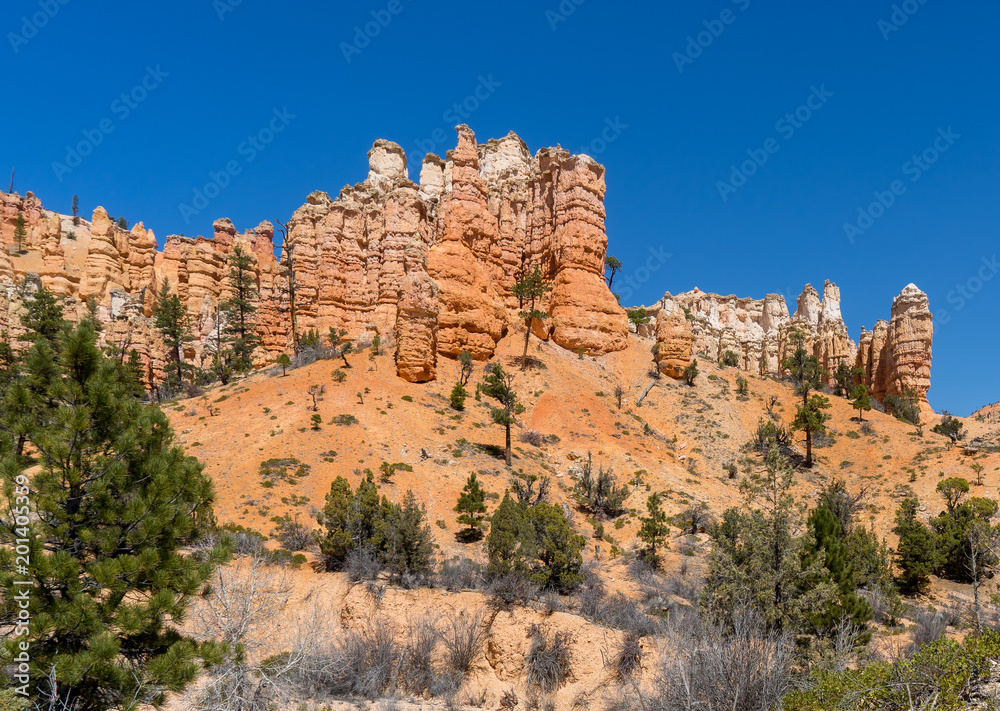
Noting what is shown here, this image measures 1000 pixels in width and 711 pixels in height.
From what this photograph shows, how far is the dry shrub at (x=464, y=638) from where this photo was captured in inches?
483

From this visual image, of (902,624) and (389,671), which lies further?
(902,624)

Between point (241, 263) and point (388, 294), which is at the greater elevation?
point (241, 263)

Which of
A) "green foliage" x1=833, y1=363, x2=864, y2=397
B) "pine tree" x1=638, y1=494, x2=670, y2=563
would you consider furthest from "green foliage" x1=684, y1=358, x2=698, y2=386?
"pine tree" x1=638, y1=494, x2=670, y2=563

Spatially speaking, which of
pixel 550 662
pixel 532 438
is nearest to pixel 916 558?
pixel 550 662

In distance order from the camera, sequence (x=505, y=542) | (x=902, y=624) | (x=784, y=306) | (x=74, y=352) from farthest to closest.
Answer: (x=784, y=306) → (x=902, y=624) → (x=505, y=542) → (x=74, y=352)

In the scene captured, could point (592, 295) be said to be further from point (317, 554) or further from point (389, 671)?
point (389, 671)

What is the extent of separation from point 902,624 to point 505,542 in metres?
13.0


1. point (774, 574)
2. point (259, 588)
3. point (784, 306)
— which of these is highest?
point (784, 306)

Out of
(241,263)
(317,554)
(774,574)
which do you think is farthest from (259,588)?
(241,263)

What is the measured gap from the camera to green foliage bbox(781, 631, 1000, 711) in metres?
6.28

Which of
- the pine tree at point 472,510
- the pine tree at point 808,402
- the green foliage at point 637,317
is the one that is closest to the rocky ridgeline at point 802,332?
the green foliage at point 637,317

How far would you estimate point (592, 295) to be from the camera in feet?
145

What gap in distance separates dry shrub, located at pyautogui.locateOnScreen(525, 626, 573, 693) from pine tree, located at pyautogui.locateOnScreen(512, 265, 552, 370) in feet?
98.7

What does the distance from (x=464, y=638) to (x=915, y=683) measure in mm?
8966
